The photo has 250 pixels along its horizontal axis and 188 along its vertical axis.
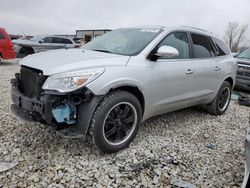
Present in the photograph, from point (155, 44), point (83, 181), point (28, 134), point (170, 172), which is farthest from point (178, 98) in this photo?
point (28, 134)

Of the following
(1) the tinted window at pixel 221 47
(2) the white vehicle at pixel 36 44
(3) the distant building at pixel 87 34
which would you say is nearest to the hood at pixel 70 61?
(1) the tinted window at pixel 221 47

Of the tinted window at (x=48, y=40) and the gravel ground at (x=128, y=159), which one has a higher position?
the tinted window at (x=48, y=40)

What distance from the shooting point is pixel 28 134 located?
11.9 ft

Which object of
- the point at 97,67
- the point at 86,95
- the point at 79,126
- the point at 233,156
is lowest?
the point at 233,156

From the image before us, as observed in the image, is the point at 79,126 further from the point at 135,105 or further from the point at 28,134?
the point at 28,134

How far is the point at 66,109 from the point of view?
2834 millimetres

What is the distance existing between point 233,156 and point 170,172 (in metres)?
1.14

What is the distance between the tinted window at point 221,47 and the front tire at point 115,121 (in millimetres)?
2668

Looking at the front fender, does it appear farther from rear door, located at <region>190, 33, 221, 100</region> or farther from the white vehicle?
the white vehicle

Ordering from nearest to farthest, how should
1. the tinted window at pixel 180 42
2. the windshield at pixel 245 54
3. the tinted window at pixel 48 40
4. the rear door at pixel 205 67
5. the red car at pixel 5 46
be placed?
1. the tinted window at pixel 180 42
2. the rear door at pixel 205 67
3. the windshield at pixel 245 54
4. the red car at pixel 5 46
5. the tinted window at pixel 48 40

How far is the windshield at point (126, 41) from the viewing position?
357 centimetres

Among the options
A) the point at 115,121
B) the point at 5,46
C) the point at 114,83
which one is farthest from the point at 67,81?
the point at 5,46

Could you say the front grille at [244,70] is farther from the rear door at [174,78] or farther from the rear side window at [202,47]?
the rear door at [174,78]

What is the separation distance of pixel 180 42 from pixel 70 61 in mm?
2022
